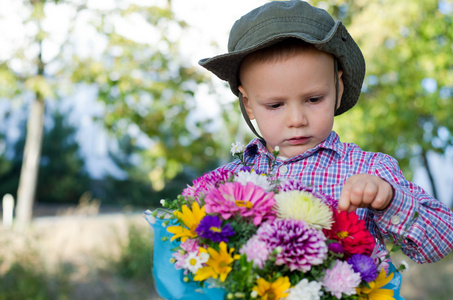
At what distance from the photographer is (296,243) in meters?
1.25

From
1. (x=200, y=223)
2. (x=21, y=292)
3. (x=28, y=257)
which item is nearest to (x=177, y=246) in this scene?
(x=200, y=223)

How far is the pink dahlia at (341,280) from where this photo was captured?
4.13 ft

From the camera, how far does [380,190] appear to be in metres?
1.46

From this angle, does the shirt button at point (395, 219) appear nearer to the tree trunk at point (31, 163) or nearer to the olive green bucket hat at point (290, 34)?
the olive green bucket hat at point (290, 34)

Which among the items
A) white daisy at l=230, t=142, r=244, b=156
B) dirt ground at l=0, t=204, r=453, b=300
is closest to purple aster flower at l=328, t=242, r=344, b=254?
white daisy at l=230, t=142, r=244, b=156

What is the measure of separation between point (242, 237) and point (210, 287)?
0.17m

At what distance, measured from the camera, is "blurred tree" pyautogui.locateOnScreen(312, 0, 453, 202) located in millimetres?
7672

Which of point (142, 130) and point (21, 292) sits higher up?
point (142, 130)

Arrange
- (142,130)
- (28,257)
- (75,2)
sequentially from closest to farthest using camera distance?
(28,257) < (75,2) < (142,130)

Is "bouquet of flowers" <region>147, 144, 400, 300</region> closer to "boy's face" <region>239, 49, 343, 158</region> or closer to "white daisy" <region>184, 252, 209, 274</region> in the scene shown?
"white daisy" <region>184, 252, 209, 274</region>

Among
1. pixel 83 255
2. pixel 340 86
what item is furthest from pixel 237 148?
pixel 83 255

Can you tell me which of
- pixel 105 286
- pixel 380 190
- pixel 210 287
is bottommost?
pixel 105 286

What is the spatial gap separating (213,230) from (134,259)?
5707mm

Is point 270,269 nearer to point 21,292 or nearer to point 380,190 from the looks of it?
point 380,190
